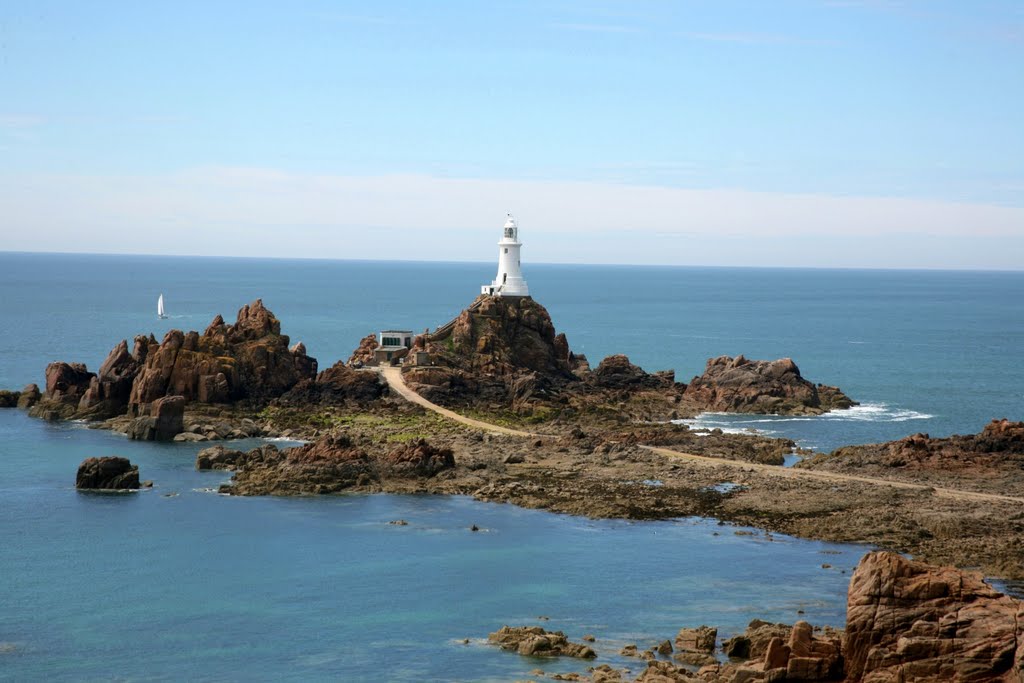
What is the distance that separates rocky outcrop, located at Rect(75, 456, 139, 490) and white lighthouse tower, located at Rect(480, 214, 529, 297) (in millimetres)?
46542

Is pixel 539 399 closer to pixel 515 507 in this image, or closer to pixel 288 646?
pixel 515 507

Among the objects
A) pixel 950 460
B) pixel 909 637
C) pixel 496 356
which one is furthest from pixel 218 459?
pixel 909 637

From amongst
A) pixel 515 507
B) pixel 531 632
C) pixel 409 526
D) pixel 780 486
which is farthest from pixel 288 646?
pixel 780 486

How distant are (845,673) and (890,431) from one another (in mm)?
62281

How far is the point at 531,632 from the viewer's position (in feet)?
146

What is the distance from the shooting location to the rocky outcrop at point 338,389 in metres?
95.9

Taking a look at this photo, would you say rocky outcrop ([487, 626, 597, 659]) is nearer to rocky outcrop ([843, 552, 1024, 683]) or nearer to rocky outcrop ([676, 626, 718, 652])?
rocky outcrop ([676, 626, 718, 652])

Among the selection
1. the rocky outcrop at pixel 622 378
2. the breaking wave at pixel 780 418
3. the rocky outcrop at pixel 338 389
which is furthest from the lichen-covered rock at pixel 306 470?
the rocky outcrop at pixel 622 378

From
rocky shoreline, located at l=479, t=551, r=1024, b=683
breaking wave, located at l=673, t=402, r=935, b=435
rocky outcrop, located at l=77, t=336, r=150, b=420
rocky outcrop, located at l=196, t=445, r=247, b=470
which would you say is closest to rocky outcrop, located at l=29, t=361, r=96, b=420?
rocky outcrop, located at l=77, t=336, r=150, b=420

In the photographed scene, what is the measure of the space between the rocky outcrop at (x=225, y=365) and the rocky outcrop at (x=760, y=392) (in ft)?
111

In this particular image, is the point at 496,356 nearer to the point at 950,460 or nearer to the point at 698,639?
the point at 950,460

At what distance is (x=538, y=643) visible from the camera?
1682 inches

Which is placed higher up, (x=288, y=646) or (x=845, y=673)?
(x=845, y=673)

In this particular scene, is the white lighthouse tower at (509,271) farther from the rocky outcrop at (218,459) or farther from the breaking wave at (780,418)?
the rocky outcrop at (218,459)
